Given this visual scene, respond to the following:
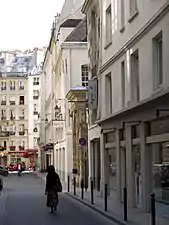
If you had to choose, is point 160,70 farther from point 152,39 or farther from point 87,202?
point 87,202

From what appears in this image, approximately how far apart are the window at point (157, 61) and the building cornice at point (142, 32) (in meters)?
0.54

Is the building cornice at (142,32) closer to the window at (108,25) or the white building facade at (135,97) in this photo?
the white building facade at (135,97)

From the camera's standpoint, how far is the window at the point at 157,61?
2034 centimetres

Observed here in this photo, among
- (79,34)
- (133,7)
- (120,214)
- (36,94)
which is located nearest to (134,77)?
(133,7)

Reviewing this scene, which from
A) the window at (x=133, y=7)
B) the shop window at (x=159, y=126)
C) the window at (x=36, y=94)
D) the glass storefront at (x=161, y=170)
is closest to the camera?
the shop window at (x=159, y=126)

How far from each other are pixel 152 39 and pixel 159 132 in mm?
3047

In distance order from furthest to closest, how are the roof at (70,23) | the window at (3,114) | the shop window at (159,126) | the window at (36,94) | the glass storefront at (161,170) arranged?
the window at (3,114) → the window at (36,94) → the roof at (70,23) → the glass storefront at (161,170) → the shop window at (159,126)

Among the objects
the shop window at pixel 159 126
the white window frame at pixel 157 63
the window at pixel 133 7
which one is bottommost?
the shop window at pixel 159 126

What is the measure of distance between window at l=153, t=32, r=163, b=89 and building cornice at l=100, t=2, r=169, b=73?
54 centimetres

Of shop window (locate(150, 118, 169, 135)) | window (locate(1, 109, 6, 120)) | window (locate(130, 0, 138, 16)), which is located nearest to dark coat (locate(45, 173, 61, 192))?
shop window (locate(150, 118, 169, 135))

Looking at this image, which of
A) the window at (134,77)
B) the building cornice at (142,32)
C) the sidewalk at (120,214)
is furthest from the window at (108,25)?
the sidewalk at (120,214)

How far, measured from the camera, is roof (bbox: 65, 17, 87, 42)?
52.5 m

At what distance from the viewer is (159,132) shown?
2036 centimetres

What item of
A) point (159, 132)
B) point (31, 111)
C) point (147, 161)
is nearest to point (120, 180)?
point (147, 161)
